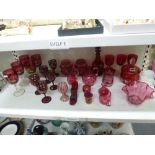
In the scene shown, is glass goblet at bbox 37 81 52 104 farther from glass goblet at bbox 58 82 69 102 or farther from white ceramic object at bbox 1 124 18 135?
white ceramic object at bbox 1 124 18 135

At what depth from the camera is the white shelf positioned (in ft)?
2.47

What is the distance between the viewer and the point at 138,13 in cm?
61

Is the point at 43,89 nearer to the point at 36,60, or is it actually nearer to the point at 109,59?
the point at 36,60

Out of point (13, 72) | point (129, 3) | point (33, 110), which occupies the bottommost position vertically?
point (33, 110)

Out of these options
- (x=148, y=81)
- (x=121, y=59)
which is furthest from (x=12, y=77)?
(x=148, y=81)

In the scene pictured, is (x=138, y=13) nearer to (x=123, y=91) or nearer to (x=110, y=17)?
(x=110, y=17)

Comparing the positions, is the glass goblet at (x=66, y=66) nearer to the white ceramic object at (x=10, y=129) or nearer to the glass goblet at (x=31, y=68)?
the glass goblet at (x=31, y=68)

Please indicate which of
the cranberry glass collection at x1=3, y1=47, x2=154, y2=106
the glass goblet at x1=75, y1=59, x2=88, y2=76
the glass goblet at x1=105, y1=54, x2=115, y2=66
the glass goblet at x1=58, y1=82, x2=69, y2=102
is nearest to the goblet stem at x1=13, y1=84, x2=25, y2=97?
the cranberry glass collection at x1=3, y1=47, x2=154, y2=106

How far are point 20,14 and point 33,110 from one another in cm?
40

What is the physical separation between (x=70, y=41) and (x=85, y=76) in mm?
372

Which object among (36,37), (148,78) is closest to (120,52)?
(148,78)

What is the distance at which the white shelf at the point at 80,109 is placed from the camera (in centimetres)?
75

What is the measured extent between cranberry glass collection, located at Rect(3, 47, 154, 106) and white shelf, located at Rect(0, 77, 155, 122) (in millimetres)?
22

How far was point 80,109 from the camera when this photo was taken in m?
0.81
